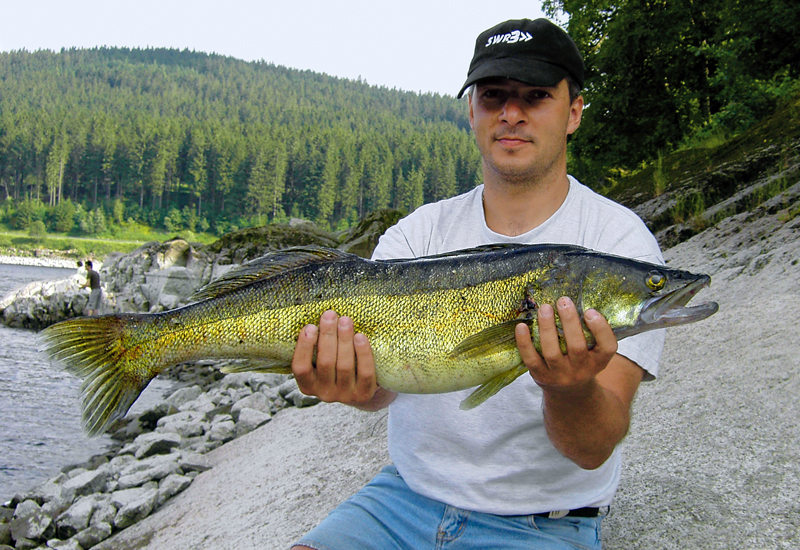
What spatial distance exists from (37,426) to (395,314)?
539 inches

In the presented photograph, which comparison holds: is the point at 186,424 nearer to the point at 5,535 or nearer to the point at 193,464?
the point at 193,464

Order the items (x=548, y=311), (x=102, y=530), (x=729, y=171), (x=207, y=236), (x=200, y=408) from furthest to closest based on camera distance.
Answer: (x=207, y=236) → (x=200, y=408) → (x=729, y=171) → (x=102, y=530) → (x=548, y=311)

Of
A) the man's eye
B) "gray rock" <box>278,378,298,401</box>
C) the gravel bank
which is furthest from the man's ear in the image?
"gray rock" <box>278,378,298,401</box>

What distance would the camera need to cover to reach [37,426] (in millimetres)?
13648

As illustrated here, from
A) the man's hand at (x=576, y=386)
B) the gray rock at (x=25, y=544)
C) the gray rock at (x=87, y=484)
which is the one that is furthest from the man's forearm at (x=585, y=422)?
the gray rock at (x=87, y=484)

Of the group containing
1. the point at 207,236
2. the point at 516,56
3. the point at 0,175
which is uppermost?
the point at 516,56

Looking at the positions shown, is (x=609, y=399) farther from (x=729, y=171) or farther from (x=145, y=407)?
(x=145, y=407)

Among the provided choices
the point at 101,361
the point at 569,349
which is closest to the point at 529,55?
the point at 569,349

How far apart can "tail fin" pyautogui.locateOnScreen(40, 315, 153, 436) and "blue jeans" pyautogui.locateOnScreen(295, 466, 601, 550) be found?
1180 mm

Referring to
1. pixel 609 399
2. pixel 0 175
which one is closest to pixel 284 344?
pixel 609 399

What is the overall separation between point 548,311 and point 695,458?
8.19ft

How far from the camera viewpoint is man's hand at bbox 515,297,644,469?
262 cm

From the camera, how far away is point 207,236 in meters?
115

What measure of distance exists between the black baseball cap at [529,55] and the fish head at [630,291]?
1.12m
